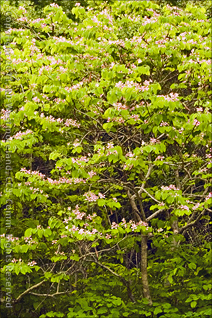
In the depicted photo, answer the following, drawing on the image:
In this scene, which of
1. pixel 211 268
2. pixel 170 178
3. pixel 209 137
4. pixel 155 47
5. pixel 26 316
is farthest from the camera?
pixel 170 178

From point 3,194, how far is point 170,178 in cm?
331

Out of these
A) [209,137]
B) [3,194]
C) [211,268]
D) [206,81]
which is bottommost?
[211,268]

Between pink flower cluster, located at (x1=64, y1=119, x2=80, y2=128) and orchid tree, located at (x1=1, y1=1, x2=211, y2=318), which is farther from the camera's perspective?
pink flower cluster, located at (x1=64, y1=119, x2=80, y2=128)

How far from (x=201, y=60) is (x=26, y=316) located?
528 centimetres

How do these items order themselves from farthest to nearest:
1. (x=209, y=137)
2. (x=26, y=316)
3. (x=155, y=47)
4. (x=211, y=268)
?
(x=26, y=316) < (x=211, y=268) < (x=155, y=47) < (x=209, y=137)

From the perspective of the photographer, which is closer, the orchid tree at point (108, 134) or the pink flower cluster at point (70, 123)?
the orchid tree at point (108, 134)

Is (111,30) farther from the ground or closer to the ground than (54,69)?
farther from the ground

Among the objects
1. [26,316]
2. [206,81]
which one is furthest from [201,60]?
[26,316]

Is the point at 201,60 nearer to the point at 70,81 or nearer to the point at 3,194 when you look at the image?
the point at 70,81

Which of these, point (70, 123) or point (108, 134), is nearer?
point (70, 123)

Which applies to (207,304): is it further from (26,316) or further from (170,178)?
(26,316)

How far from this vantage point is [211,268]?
5867 mm

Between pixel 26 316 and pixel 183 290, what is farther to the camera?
pixel 26 316

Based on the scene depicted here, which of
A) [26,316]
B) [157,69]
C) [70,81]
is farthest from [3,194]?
[157,69]
